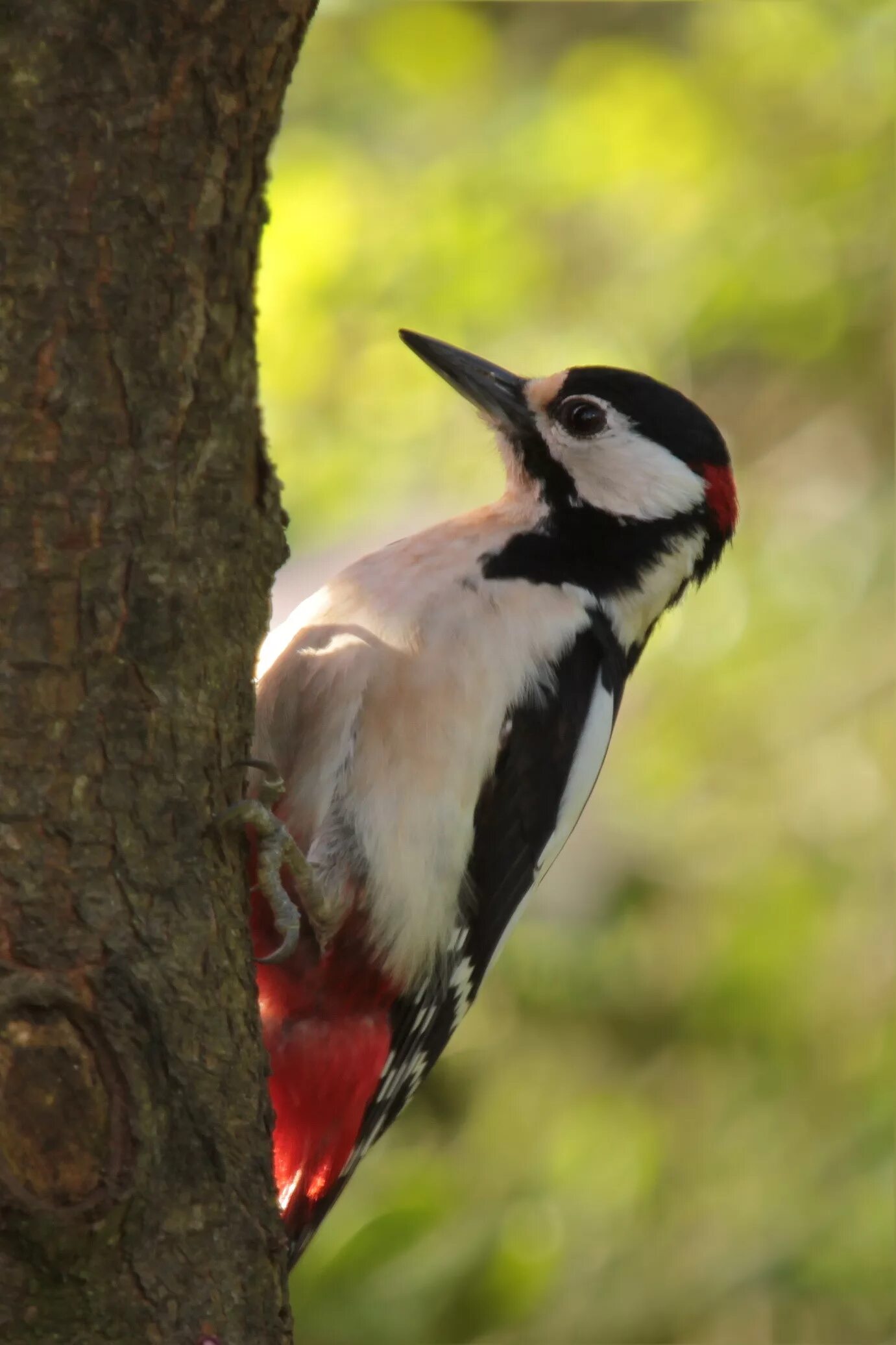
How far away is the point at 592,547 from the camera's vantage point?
9.80 feet

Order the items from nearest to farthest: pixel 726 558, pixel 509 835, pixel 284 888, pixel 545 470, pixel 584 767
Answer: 1. pixel 284 888
2. pixel 509 835
3. pixel 584 767
4. pixel 545 470
5. pixel 726 558

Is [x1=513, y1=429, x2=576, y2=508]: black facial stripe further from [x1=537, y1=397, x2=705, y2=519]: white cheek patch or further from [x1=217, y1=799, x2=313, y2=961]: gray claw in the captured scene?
[x1=217, y1=799, x2=313, y2=961]: gray claw

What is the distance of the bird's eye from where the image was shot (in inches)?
123

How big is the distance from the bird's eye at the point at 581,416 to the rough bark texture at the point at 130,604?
1489 mm

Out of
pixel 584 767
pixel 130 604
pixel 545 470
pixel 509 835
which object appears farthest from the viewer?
pixel 545 470

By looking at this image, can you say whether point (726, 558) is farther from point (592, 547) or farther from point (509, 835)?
point (509, 835)

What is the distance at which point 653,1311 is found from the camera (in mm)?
3627

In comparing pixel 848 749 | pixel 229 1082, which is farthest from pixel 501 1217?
pixel 229 1082

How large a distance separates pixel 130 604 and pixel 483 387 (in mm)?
1629

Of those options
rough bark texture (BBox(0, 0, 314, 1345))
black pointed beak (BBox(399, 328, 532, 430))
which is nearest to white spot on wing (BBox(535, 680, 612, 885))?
black pointed beak (BBox(399, 328, 532, 430))

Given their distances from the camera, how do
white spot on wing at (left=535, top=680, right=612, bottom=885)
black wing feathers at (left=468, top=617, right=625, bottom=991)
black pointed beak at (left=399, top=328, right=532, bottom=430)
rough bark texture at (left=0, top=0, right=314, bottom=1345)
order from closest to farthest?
rough bark texture at (left=0, top=0, right=314, bottom=1345)
black wing feathers at (left=468, top=617, right=625, bottom=991)
white spot on wing at (left=535, top=680, right=612, bottom=885)
black pointed beak at (left=399, top=328, right=532, bottom=430)

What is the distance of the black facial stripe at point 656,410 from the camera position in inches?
122

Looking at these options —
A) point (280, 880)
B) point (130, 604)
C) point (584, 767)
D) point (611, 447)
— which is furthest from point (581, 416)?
point (130, 604)

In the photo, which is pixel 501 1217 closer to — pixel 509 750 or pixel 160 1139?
pixel 509 750
